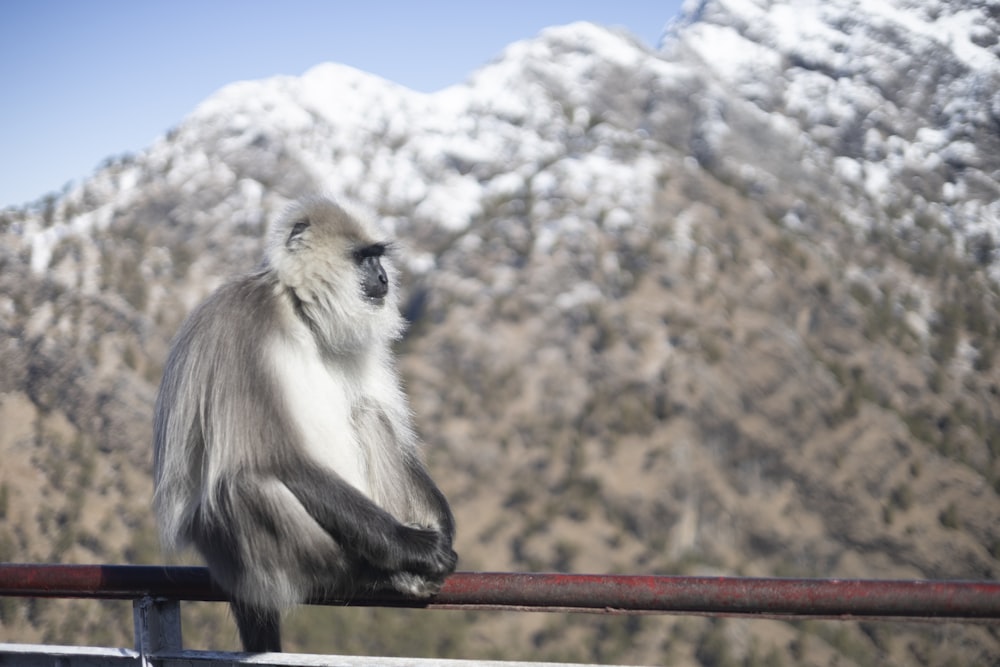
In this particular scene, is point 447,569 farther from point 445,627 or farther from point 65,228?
point 65,228

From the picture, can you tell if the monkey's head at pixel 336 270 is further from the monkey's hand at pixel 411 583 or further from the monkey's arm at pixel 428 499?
the monkey's hand at pixel 411 583

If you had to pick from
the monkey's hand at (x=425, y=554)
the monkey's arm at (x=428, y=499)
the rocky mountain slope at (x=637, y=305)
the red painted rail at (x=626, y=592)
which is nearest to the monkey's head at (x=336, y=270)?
the monkey's arm at (x=428, y=499)

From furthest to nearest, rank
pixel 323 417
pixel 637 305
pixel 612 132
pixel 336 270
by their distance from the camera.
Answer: pixel 612 132, pixel 637 305, pixel 336 270, pixel 323 417

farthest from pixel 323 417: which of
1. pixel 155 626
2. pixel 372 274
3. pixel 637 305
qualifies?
pixel 637 305

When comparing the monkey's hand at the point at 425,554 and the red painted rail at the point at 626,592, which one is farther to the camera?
the monkey's hand at the point at 425,554

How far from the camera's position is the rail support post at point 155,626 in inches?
108

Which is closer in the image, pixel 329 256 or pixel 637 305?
pixel 329 256

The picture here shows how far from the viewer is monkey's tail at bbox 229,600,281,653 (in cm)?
309

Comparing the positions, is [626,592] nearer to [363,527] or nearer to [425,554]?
[425,554]

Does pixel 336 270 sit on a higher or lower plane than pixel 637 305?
higher

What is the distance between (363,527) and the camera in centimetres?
307

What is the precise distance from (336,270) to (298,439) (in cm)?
75

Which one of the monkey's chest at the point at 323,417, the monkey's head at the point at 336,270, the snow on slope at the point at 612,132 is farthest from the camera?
the snow on slope at the point at 612,132

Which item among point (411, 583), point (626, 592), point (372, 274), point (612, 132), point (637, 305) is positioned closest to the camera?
point (626, 592)
